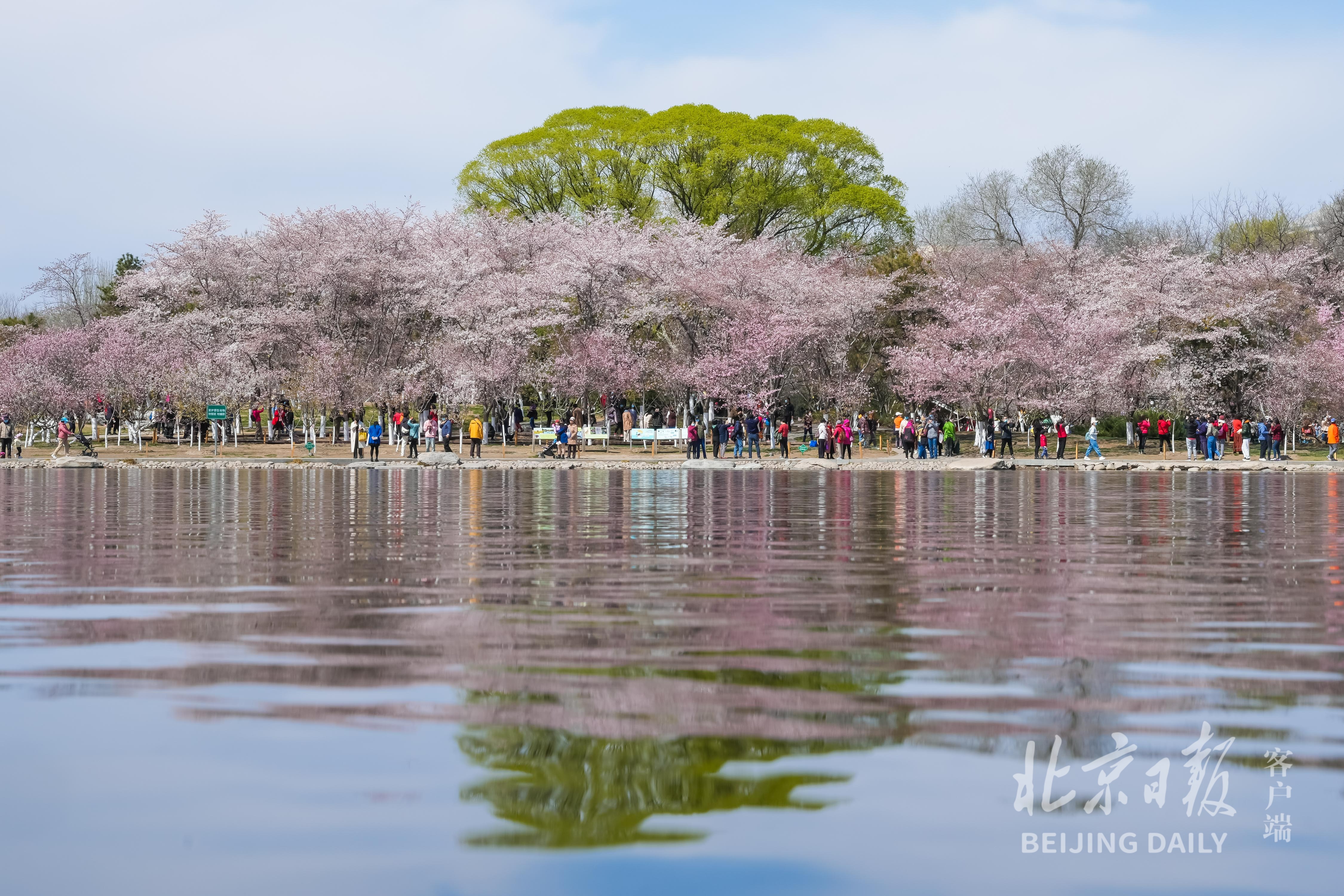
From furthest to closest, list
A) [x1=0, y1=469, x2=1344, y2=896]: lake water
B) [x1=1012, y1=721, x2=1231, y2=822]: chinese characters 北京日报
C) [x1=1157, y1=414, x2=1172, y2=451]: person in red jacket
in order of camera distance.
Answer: [x1=1157, y1=414, x2=1172, y2=451]: person in red jacket
[x1=1012, y1=721, x2=1231, y2=822]: chinese characters 北京日报
[x1=0, y1=469, x2=1344, y2=896]: lake water

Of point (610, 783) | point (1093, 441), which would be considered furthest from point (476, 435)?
point (610, 783)

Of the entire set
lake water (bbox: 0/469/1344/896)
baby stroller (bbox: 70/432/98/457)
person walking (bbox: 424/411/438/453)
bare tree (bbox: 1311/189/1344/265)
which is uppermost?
bare tree (bbox: 1311/189/1344/265)

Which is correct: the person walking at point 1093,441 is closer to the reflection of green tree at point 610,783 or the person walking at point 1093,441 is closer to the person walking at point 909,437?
the person walking at point 909,437

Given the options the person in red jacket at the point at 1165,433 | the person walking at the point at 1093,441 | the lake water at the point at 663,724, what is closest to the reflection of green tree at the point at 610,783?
the lake water at the point at 663,724

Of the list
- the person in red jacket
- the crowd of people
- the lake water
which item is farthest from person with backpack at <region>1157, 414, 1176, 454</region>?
the lake water

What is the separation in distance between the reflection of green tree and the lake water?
2 cm

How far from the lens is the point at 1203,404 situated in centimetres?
6444

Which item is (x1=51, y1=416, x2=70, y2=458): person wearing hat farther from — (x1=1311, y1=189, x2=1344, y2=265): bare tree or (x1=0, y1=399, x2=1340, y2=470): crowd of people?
(x1=1311, y1=189, x2=1344, y2=265): bare tree

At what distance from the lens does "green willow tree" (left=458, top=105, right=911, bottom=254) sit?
74312mm

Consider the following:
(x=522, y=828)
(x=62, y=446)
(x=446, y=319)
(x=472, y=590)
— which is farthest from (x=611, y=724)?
(x=446, y=319)

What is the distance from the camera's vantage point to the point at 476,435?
5081 centimetres

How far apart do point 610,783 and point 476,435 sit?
→ 47364mm

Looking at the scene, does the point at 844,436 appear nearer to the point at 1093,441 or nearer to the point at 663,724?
the point at 1093,441

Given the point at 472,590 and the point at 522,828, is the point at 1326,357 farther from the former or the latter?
the point at 522,828
